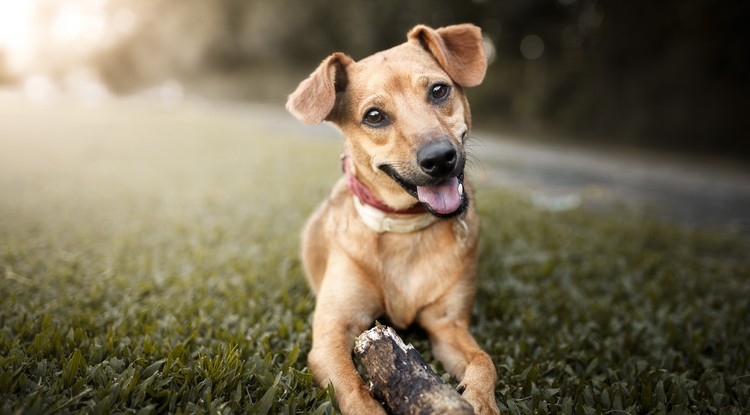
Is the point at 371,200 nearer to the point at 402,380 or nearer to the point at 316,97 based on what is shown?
the point at 316,97

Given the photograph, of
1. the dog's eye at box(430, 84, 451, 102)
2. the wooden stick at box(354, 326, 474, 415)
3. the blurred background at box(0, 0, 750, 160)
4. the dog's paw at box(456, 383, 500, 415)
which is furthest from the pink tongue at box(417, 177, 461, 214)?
the blurred background at box(0, 0, 750, 160)

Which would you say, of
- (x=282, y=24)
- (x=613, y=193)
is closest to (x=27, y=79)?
(x=282, y=24)

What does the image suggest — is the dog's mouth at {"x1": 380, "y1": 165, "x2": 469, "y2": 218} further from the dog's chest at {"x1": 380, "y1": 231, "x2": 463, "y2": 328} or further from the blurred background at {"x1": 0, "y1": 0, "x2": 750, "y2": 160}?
the blurred background at {"x1": 0, "y1": 0, "x2": 750, "y2": 160}

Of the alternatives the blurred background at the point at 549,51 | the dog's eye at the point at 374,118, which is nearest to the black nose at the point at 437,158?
the dog's eye at the point at 374,118

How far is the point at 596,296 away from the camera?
4473 mm

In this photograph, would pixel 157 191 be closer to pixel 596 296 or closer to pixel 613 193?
pixel 596 296

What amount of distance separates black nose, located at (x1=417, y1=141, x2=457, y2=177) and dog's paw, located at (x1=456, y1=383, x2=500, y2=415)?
3.82ft

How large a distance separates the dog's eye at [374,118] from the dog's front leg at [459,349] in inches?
48.4

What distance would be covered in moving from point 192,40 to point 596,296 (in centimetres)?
3889

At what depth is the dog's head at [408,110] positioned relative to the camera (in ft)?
9.17

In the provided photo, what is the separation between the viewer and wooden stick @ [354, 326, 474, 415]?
2.07m

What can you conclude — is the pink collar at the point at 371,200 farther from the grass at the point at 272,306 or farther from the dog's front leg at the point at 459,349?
the grass at the point at 272,306

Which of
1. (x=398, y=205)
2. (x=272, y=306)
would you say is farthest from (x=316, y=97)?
(x=272, y=306)

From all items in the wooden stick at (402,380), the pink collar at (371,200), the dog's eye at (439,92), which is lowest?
the wooden stick at (402,380)
